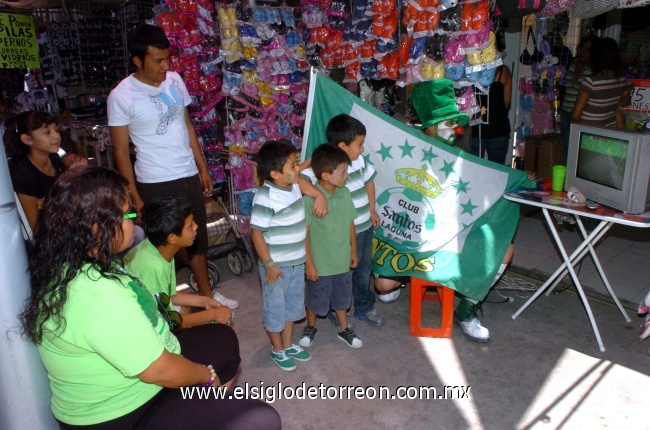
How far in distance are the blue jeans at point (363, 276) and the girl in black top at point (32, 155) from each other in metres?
2.12

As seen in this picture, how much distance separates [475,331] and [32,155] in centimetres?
320

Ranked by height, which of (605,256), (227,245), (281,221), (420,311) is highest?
(281,221)

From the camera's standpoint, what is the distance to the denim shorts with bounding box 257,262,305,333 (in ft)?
10.7

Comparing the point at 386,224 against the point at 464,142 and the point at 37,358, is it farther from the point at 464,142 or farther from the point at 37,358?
the point at 37,358

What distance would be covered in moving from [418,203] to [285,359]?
143 centimetres

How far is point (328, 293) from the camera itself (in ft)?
11.6

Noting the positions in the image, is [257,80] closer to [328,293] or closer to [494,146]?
[328,293]

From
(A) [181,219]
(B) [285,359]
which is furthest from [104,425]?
(B) [285,359]

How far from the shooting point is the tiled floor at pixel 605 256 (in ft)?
14.3

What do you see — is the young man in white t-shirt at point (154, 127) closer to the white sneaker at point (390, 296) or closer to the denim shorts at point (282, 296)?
the denim shorts at point (282, 296)

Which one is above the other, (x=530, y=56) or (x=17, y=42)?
(x=17, y=42)

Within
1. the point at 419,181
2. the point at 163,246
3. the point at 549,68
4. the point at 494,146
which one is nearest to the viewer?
the point at 163,246

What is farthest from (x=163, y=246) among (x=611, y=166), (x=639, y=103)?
(x=639, y=103)

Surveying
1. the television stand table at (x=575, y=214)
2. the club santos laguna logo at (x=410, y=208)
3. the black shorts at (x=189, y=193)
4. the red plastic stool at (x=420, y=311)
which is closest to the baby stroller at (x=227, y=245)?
the black shorts at (x=189, y=193)
